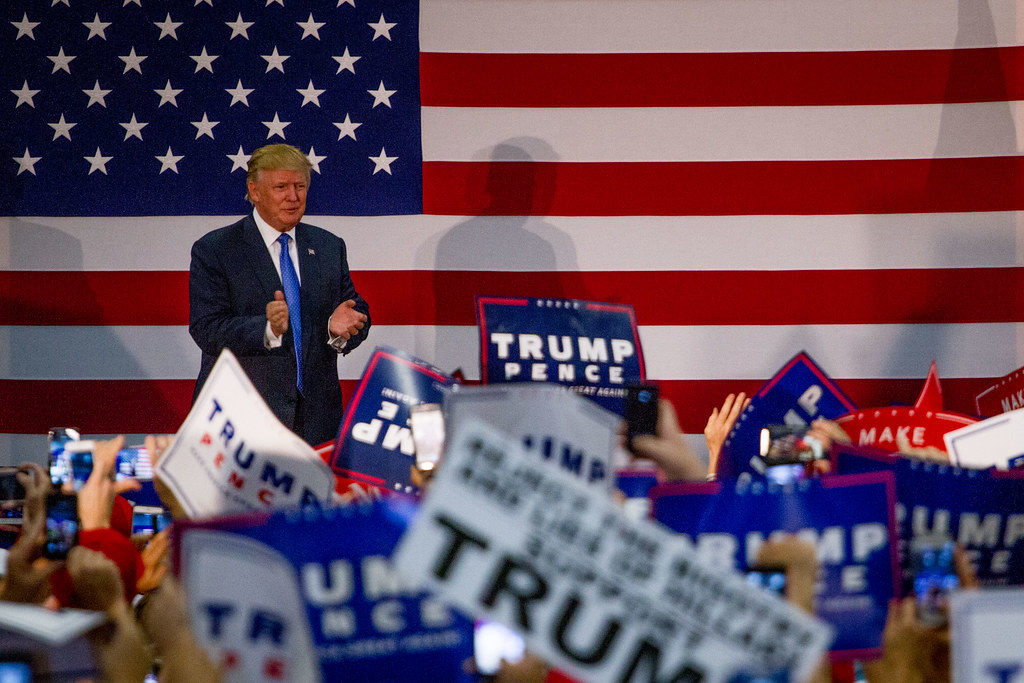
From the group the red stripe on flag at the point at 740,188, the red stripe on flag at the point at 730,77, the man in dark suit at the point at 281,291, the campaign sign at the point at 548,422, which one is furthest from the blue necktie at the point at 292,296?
the campaign sign at the point at 548,422

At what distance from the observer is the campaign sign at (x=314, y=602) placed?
1301mm

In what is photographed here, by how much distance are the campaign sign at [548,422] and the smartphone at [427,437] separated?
0.45 metres

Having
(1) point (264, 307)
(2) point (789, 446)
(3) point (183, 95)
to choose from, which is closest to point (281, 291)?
(1) point (264, 307)

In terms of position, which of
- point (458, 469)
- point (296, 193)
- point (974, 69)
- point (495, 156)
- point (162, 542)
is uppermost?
point (974, 69)

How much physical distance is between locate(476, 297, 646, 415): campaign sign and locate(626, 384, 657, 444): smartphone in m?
0.43

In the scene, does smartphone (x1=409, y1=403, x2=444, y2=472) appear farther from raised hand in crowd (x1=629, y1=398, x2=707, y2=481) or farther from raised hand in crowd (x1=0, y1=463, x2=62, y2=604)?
raised hand in crowd (x1=0, y1=463, x2=62, y2=604)

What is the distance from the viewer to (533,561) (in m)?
1.17

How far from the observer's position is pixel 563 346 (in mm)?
2596

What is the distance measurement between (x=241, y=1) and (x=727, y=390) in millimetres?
2864

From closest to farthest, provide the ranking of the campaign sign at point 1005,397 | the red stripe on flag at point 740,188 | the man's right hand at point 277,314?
the man's right hand at point 277,314
the campaign sign at point 1005,397
the red stripe on flag at point 740,188

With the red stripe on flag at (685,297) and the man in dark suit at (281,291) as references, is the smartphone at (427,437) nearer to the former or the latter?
the man in dark suit at (281,291)

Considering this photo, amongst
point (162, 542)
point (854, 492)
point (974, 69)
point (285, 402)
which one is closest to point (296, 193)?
point (285, 402)

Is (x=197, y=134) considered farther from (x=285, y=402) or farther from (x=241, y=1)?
(x=285, y=402)

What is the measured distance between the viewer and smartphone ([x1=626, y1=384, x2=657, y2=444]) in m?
2.02
